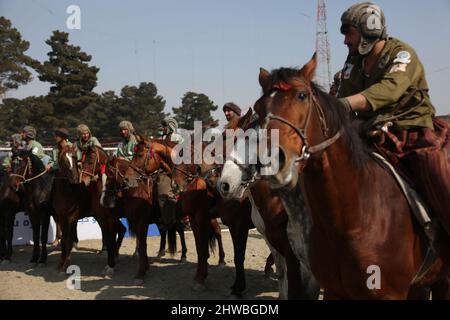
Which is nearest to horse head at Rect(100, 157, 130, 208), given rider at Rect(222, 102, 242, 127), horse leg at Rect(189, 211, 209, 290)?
horse leg at Rect(189, 211, 209, 290)

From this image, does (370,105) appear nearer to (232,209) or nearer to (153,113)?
(232,209)

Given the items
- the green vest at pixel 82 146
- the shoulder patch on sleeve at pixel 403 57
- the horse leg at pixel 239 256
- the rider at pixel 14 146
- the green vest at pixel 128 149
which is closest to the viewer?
the shoulder patch on sleeve at pixel 403 57

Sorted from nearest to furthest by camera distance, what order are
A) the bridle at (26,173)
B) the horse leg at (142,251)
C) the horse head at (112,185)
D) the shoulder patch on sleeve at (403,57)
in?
the shoulder patch on sleeve at (403,57), the horse leg at (142,251), the horse head at (112,185), the bridle at (26,173)

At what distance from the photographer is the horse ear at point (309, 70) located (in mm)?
2783

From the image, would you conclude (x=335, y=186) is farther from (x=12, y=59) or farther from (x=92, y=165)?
(x=12, y=59)

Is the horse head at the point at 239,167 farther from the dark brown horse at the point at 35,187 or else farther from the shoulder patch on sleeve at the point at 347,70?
the dark brown horse at the point at 35,187

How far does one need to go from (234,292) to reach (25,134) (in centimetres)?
662

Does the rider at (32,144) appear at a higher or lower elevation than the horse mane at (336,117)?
higher

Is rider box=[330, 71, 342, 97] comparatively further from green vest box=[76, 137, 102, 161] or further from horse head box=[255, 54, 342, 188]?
green vest box=[76, 137, 102, 161]

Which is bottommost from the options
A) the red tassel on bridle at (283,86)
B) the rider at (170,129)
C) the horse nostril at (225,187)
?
the horse nostril at (225,187)

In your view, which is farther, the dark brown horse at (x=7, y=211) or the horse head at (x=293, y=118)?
the dark brown horse at (x=7, y=211)

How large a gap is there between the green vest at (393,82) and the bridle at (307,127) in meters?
0.49

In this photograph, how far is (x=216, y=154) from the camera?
6570mm

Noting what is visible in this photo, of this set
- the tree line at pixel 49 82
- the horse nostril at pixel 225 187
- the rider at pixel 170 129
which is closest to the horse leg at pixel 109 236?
the rider at pixel 170 129
